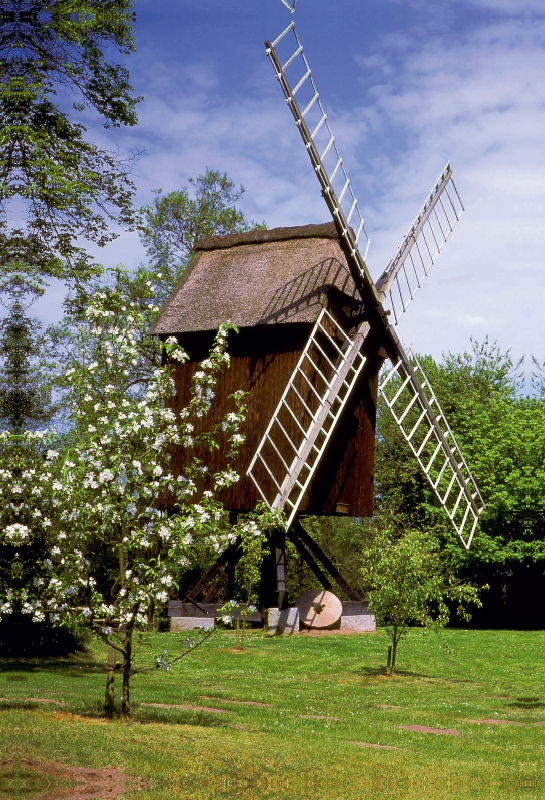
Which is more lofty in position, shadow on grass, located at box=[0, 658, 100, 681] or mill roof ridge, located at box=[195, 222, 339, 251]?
mill roof ridge, located at box=[195, 222, 339, 251]

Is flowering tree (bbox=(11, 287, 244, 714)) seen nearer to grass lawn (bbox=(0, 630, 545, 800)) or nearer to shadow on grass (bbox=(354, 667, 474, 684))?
grass lawn (bbox=(0, 630, 545, 800))

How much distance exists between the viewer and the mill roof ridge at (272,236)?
24.2m

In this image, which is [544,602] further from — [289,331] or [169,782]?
[169,782]

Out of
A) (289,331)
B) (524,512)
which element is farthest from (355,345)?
(524,512)

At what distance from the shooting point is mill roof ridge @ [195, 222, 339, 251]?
24161 mm

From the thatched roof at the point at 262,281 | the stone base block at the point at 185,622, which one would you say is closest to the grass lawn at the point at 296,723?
the stone base block at the point at 185,622

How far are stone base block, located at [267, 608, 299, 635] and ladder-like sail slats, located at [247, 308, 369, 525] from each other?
3.64 m

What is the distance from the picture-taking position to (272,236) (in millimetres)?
25109

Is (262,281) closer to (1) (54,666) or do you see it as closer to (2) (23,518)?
(2) (23,518)

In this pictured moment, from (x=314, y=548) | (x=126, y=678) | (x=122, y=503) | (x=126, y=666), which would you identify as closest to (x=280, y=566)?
(x=314, y=548)

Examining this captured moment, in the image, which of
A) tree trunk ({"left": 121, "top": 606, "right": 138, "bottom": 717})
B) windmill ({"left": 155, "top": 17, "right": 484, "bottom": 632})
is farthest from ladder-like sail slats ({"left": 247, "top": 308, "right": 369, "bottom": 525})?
tree trunk ({"left": 121, "top": 606, "right": 138, "bottom": 717})

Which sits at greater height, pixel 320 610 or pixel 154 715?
pixel 320 610

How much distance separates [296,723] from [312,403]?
1057 cm

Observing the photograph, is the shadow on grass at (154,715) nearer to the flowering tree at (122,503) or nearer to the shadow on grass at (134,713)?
the shadow on grass at (134,713)
